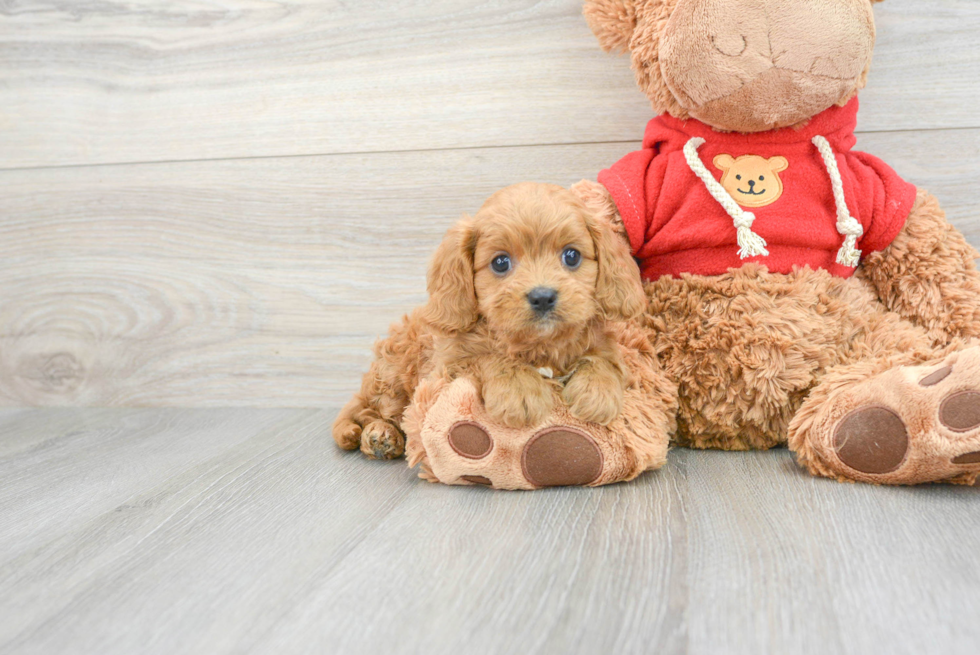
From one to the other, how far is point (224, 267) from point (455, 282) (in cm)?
94

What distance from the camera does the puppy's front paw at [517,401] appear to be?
3.82ft

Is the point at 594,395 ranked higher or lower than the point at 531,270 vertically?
lower

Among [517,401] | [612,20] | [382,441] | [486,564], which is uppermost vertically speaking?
[612,20]

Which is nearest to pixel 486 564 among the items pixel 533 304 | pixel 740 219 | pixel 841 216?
pixel 533 304

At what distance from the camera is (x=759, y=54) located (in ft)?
4.02

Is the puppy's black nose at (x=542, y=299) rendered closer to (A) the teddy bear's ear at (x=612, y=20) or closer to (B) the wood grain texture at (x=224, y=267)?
(A) the teddy bear's ear at (x=612, y=20)

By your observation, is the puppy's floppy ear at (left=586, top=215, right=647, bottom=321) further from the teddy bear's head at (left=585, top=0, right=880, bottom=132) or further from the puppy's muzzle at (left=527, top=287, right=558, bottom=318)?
the teddy bear's head at (left=585, top=0, right=880, bottom=132)

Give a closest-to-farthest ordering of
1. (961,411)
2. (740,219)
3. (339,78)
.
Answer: (961,411) → (740,219) → (339,78)

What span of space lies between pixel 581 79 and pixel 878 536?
1.13 m

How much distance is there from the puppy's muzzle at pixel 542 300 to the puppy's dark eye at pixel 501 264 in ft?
0.29

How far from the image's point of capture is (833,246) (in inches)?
53.7

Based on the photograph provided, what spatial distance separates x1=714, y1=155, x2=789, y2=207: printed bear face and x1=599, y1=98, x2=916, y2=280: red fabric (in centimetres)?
1

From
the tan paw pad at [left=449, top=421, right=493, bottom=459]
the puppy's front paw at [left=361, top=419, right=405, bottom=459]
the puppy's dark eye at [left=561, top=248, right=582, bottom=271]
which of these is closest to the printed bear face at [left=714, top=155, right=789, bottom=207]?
the puppy's dark eye at [left=561, top=248, right=582, bottom=271]

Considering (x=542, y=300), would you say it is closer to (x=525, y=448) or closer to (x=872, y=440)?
(x=525, y=448)
